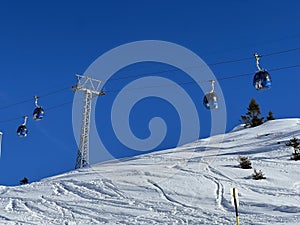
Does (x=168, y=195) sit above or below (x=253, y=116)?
below

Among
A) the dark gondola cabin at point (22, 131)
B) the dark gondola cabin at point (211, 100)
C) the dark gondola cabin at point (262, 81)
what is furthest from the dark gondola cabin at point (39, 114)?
the dark gondola cabin at point (262, 81)

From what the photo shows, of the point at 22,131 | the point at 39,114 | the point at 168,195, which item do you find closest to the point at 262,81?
the point at 168,195

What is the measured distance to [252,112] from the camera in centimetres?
3488

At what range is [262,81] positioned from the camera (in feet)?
25.7

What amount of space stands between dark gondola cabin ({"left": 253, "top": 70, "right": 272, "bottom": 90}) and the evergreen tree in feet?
83.1

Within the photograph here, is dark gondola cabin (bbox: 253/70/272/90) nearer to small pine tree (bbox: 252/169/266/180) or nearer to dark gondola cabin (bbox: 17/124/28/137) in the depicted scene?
small pine tree (bbox: 252/169/266/180)

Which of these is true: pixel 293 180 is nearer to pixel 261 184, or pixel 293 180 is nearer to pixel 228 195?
pixel 261 184

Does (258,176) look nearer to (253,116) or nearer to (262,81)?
(262,81)

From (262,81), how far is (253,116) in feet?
90.2

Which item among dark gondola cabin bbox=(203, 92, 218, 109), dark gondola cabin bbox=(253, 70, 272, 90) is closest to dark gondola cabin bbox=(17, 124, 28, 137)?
dark gondola cabin bbox=(203, 92, 218, 109)

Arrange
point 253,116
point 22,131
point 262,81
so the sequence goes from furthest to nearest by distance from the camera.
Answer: point 253,116 → point 22,131 → point 262,81

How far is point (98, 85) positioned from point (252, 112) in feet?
59.9

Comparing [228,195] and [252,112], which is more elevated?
[252,112]

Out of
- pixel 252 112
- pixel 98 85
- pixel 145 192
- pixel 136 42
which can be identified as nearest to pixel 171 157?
pixel 98 85
